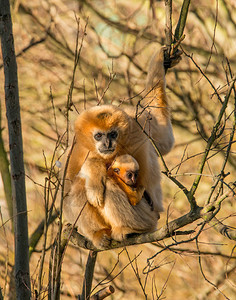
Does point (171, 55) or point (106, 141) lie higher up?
point (171, 55)

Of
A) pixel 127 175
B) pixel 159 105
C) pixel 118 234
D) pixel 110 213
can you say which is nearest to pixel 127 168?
pixel 127 175

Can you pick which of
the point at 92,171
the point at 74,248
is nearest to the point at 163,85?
the point at 92,171

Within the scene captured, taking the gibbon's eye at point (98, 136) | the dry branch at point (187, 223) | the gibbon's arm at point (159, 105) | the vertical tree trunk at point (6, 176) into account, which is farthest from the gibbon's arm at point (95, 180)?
the vertical tree trunk at point (6, 176)

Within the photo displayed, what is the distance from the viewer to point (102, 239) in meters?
3.93

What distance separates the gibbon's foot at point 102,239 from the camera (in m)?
3.90

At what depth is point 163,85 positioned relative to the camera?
4633 mm

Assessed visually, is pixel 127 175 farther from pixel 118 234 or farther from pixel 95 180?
pixel 118 234

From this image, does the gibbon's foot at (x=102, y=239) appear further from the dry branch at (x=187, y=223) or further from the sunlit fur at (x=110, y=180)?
the dry branch at (x=187, y=223)

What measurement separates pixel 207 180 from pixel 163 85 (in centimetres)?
466

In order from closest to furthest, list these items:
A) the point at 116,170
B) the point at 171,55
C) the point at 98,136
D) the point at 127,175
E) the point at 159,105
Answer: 1. the point at 127,175
2. the point at 116,170
3. the point at 98,136
4. the point at 171,55
5. the point at 159,105

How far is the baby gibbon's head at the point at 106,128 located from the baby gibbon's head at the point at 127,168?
0.18 metres

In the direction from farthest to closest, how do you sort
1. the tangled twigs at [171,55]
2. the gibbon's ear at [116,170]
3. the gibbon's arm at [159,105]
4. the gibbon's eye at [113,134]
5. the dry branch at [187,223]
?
the gibbon's arm at [159,105], the tangled twigs at [171,55], the gibbon's eye at [113,134], the gibbon's ear at [116,170], the dry branch at [187,223]

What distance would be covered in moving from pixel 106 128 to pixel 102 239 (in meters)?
1.01

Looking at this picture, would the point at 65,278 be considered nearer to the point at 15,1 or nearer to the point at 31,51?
the point at 31,51
